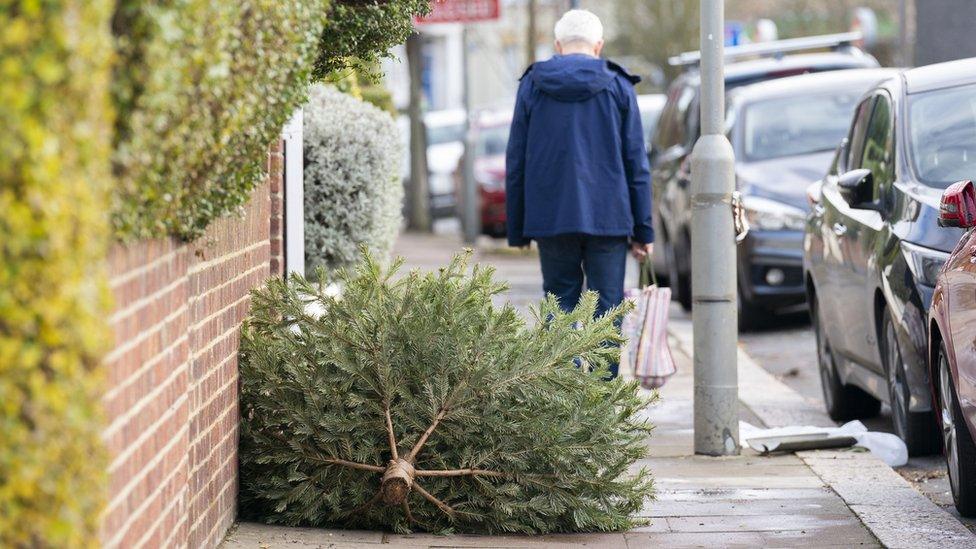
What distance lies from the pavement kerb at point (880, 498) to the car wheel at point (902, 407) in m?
0.25

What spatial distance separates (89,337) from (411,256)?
60.4 ft

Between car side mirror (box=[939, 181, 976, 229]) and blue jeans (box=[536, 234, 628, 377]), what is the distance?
2111mm

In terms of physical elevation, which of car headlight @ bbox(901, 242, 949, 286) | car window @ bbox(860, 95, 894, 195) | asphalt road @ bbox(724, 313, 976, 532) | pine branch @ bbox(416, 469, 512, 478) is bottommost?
asphalt road @ bbox(724, 313, 976, 532)

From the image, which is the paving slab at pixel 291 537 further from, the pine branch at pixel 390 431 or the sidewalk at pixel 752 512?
the pine branch at pixel 390 431

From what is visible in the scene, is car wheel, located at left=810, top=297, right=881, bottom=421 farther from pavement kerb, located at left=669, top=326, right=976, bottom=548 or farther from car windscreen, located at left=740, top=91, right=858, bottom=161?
car windscreen, located at left=740, top=91, right=858, bottom=161

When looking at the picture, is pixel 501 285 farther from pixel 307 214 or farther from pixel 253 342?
pixel 307 214

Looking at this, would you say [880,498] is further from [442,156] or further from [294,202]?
[442,156]

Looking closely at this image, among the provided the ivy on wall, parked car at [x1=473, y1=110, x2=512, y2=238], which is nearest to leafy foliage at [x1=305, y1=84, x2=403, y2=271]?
the ivy on wall

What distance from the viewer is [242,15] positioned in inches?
122

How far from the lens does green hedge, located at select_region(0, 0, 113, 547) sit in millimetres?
2055

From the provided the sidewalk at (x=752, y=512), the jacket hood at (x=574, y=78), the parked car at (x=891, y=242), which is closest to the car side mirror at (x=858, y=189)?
the parked car at (x=891, y=242)

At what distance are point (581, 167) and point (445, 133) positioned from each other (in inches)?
936

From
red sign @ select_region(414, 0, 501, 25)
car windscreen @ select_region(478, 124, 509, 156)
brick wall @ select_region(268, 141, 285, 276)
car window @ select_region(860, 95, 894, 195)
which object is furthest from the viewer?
car windscreen @ select_region(478, 124, 509, 156)

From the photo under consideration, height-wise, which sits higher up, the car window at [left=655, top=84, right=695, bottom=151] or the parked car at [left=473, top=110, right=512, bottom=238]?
the car window at [left=655, top=84, right=695, bottom=151]
